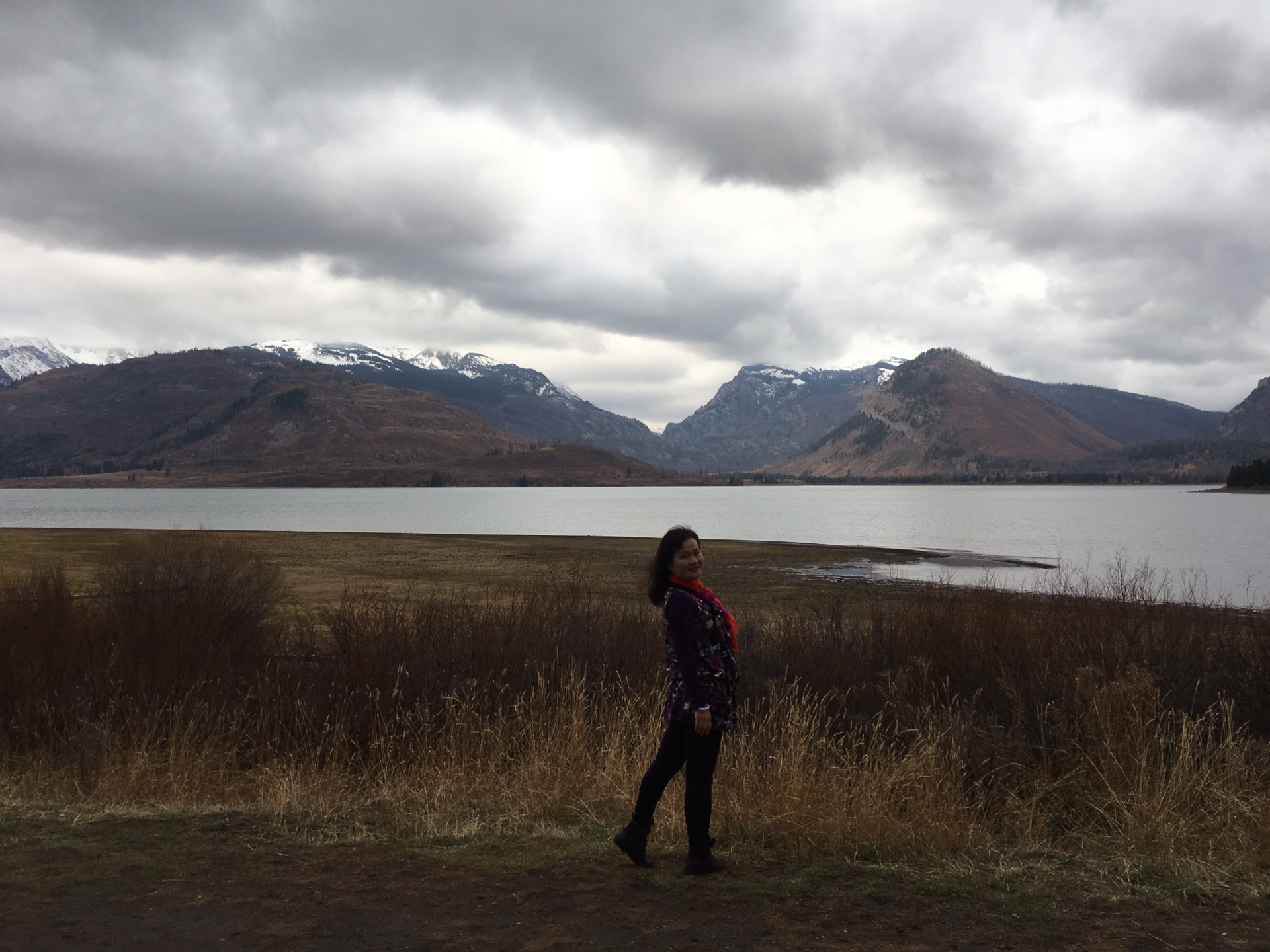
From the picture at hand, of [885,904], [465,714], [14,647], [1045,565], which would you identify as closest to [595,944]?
[885,904]

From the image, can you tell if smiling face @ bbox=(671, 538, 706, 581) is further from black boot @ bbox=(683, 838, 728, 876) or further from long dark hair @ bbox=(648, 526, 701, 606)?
black boot @ bbox=(683, 838, 728, 876)

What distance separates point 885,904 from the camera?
5.78m

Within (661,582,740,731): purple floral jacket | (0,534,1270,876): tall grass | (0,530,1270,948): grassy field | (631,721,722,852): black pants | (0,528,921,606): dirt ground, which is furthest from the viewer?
(0,528,921,606): dirt ground

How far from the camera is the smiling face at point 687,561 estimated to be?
6020 millimetres

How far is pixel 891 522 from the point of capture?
9375cm

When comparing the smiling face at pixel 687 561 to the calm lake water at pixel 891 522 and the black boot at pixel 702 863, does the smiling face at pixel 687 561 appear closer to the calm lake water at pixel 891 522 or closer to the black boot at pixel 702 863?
the black boot at pixel 702 863

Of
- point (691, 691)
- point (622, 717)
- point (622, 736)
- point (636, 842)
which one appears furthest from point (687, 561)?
point (622, 717)

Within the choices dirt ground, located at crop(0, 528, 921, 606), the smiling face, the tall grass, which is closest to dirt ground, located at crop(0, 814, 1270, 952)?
the tall grass

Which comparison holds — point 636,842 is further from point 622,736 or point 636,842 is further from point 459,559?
point 459,559

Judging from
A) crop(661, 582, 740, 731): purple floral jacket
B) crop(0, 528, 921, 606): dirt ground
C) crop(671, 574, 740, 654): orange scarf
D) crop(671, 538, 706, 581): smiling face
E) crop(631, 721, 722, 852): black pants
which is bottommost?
crop(0, 528, 921, 606): dirt ground

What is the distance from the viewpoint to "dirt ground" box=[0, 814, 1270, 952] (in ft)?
17.0

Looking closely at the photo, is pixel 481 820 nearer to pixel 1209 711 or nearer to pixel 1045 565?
pixel 1209 711

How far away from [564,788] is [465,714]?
371 cm

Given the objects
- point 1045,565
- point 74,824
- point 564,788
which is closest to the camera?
point 74,824
